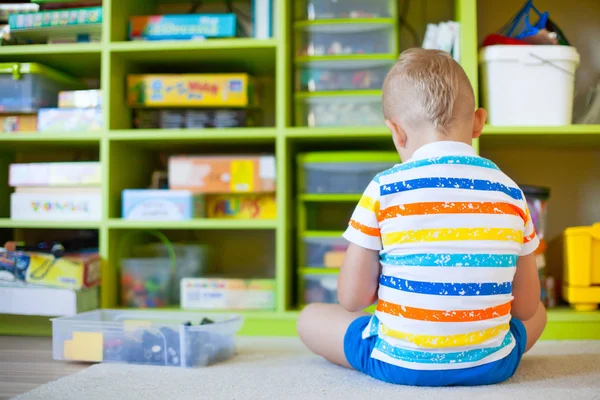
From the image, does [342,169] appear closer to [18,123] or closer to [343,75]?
[343,75]

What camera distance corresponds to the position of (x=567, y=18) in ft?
6.51

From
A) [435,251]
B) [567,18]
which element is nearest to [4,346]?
[435,251]

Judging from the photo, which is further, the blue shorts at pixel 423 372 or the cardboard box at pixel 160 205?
the cardboard box at pixel 160 205

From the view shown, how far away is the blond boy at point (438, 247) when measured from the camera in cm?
97

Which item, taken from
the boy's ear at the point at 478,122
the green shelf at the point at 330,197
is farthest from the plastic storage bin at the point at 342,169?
the boy's ear at the point at 478,122

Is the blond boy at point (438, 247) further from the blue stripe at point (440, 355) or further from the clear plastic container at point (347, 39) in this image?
the clear plastic container at point (347, 39)

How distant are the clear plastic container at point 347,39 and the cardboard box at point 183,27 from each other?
0.21m

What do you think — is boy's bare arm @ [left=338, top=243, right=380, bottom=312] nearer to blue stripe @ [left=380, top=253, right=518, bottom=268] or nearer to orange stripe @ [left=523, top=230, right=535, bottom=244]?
blue stripe @ [left=380, top=253, right=518, bottom=268]

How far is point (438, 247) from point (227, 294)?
33.6 inches

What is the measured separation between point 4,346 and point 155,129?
692 millimetres

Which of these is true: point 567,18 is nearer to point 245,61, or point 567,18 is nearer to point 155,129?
point 245,61

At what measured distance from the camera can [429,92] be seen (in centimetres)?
101

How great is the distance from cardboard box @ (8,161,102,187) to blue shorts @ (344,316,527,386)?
952 mm

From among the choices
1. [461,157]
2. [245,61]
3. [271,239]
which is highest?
[245,61]
